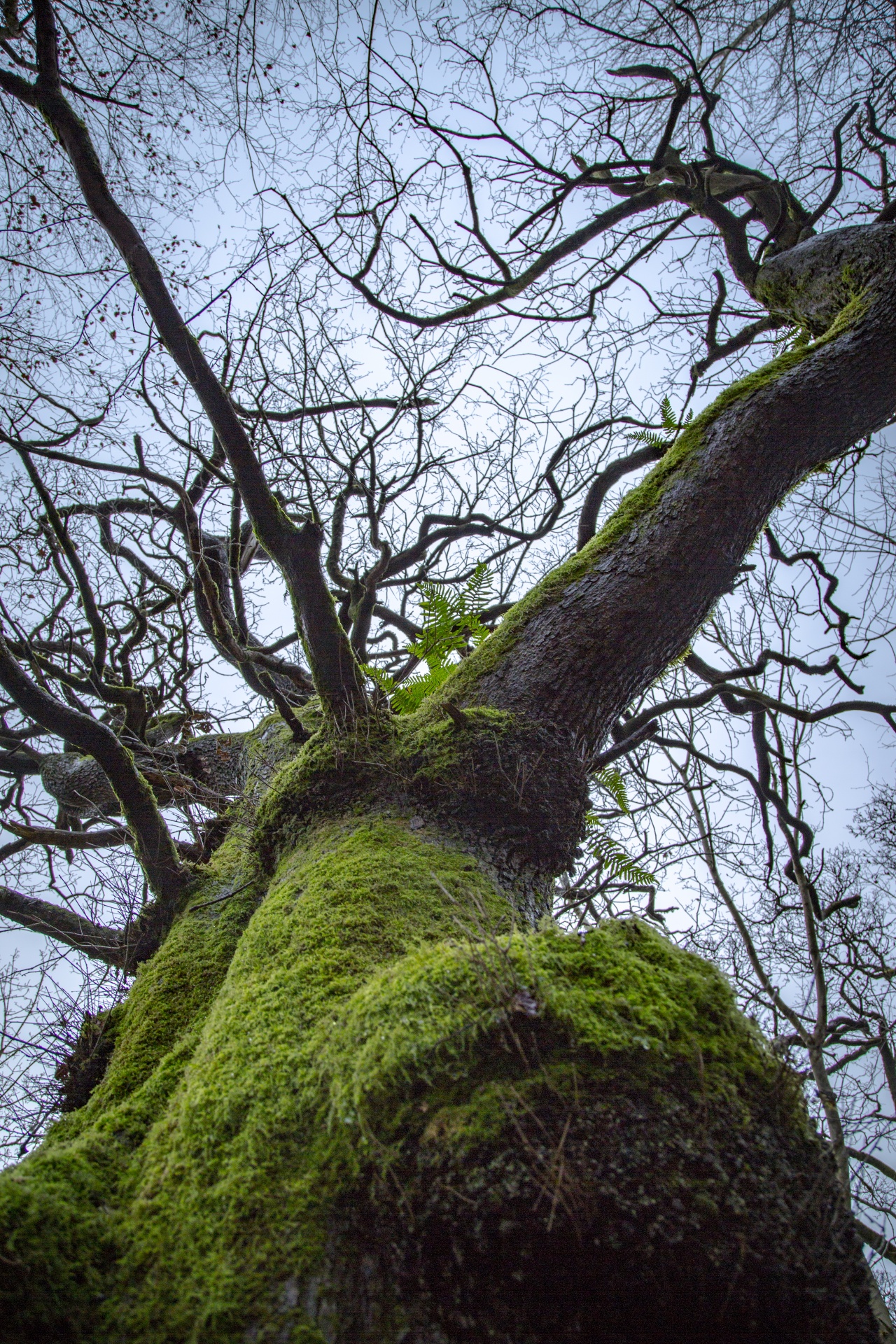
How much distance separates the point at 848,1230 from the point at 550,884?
4.49 ft

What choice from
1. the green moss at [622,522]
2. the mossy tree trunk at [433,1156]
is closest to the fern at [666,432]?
the green moss at [622,522]

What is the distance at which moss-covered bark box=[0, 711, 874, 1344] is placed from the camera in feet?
3.35

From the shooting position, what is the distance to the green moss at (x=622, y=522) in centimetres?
287

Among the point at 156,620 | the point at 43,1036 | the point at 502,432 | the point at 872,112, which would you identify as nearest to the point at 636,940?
the point at 43,1036

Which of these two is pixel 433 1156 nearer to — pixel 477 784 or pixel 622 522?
pixel 477 784

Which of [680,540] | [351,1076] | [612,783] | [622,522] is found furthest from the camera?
[612,783]

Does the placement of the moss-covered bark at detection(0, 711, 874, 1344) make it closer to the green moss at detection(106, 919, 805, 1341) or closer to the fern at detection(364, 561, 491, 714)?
the green moss at detection(106, 919, 805, 1341)

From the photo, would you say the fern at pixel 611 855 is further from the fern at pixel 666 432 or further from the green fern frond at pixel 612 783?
the fern at pixel 666 432

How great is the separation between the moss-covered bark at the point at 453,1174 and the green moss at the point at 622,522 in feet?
4.34

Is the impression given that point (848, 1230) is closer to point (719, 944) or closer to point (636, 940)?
point (636, 940)

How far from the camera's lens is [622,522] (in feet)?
9.87

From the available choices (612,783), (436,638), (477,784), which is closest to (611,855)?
(612,783)

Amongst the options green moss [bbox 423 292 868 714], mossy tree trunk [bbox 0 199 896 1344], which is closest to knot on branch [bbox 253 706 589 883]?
mossy tree trunk [bbox 0 199 896 1344]

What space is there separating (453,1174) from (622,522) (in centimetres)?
259
